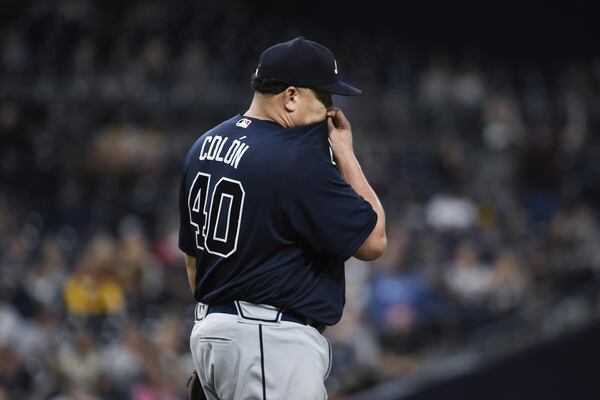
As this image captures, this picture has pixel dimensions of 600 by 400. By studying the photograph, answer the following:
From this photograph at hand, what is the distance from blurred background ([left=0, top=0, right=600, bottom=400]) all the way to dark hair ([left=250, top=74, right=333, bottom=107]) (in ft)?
13.9

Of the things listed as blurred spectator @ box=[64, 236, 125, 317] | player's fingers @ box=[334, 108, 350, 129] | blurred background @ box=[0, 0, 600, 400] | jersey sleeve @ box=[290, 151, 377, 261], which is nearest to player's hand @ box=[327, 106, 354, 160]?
player's fingers @ box=[334, 108, 350, 129]

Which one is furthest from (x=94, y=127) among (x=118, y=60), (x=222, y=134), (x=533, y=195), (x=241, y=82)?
(x=222, y=134)

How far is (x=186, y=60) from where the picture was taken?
13500 mm

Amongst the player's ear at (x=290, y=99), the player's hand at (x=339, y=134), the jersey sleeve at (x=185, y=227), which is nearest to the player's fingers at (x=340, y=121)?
the player's hand at (x=339, y=134)

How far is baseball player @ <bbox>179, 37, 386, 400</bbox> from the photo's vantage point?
3146 millimetres

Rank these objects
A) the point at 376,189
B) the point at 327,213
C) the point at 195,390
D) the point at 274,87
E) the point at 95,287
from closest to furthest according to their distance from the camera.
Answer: the point at 327,213 < the point at 274,87 < the point at 195,390 < the point at 95,287 < the point at 376,189

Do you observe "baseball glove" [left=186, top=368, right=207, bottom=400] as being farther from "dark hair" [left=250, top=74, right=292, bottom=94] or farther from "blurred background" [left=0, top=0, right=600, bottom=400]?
"blurred background" [left=0, top=0, right=600, bottom=400]

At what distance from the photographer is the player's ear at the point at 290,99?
3.23 m

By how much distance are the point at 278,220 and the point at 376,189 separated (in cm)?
850

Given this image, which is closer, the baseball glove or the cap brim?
the cap brim

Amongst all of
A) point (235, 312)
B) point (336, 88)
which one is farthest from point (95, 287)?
point (336, 88)

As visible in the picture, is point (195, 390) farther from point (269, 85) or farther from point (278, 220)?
point (269, 85)

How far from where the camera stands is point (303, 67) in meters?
3.21

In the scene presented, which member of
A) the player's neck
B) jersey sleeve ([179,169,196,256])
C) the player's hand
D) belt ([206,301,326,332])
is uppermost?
the player's neck
